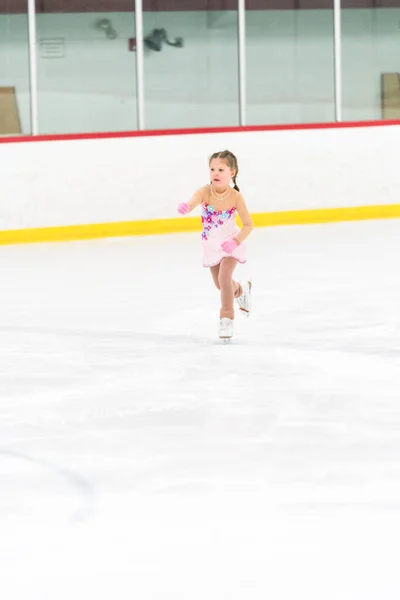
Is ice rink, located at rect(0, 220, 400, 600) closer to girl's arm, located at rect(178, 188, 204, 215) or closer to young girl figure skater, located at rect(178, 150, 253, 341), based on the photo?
young girl figure skater, located at rect(178, 150, 253, 341)

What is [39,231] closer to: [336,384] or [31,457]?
[336,384]

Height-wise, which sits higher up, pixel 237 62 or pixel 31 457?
pixel 237 62

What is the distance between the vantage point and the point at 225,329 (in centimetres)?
681

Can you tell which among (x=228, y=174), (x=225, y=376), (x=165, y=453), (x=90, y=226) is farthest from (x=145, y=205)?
(x=165, y=453)

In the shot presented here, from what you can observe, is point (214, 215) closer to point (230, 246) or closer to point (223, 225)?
point (223, 225)

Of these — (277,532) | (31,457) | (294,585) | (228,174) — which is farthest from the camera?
(228,174)

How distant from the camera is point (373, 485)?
4.00 meters

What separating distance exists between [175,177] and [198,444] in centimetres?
874

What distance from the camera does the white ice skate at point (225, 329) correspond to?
6812 mm

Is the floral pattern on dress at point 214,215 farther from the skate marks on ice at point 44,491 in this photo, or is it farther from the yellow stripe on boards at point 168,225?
the yellow stripe on boards at point 168,225

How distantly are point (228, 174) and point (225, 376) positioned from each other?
112cm

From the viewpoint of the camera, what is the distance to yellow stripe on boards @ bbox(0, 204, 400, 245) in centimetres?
1247

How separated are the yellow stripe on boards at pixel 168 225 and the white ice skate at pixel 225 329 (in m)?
5.76

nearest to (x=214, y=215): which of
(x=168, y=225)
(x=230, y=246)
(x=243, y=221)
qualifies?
(x=243, y=221)
